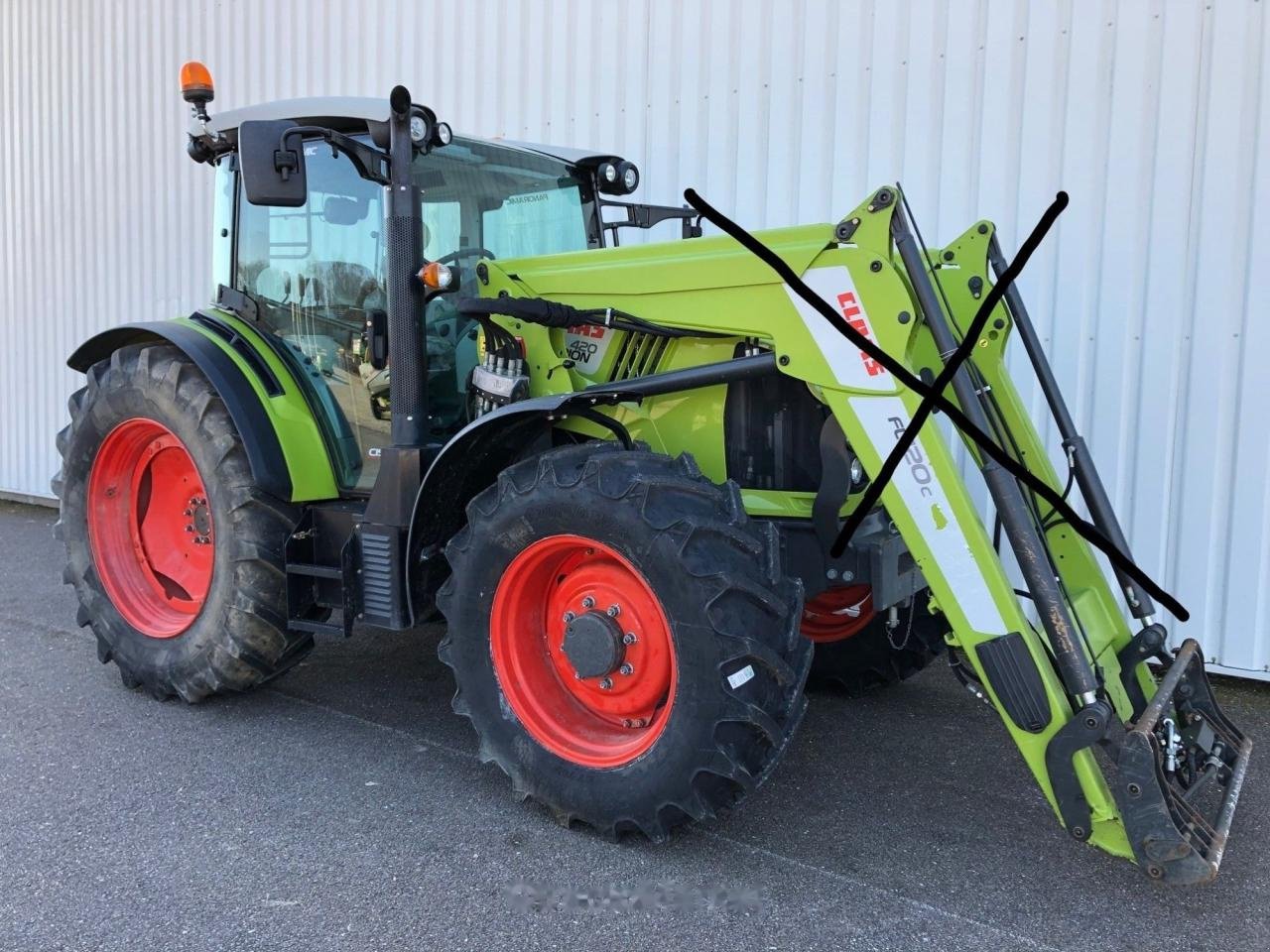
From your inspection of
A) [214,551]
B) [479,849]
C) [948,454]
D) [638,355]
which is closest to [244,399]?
[214,551]

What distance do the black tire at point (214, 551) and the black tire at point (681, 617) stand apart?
1135mm

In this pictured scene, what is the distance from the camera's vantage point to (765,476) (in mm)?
3375

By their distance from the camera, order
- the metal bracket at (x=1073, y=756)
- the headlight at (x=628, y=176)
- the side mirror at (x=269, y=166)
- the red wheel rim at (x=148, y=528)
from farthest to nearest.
A: the headlight at (x=628, y=176) → the red wheel rim at (x=148, y=528) → the side mirror at (x=269, y=166) → the metal bracket at (x=1073, y=756)

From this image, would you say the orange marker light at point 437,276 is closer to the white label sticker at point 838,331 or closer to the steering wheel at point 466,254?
the steering wheel at point 466,254

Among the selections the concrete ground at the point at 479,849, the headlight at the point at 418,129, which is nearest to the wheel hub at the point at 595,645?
the concrete ground at the point at 479,849

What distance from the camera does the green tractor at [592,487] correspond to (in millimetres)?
2654

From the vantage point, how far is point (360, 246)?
3.72 m

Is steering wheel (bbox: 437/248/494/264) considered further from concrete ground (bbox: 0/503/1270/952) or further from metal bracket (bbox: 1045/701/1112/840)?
metal bracket (bbox: 1045/701/1112/840)

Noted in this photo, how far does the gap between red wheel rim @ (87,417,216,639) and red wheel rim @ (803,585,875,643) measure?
2455mm

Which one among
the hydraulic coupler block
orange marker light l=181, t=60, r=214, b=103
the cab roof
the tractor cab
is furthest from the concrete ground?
orange marker light l=181, t=60, r=214, b=103

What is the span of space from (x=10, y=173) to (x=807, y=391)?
28.6 ft

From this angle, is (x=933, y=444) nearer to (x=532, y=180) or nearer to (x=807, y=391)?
(x=807, y=391)

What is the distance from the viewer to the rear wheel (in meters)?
3.85

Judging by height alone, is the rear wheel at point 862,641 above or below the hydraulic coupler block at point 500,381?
below
